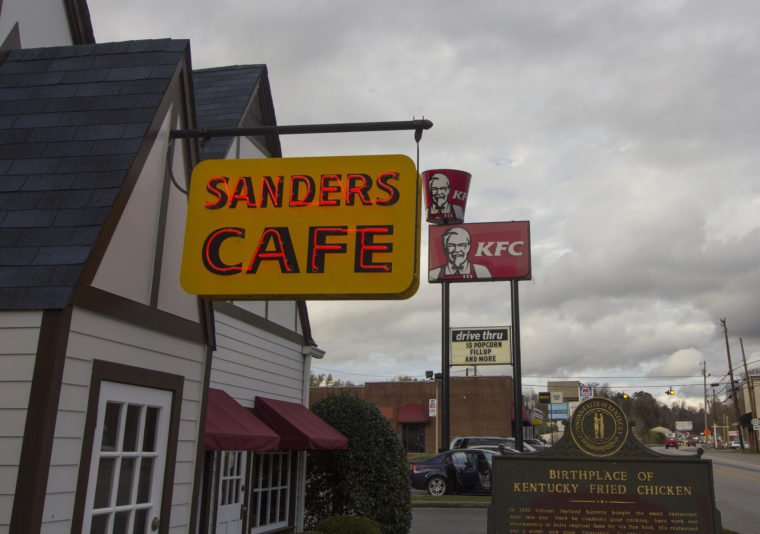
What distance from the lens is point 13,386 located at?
4.68m

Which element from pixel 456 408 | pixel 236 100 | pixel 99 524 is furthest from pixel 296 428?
pixel 456 408

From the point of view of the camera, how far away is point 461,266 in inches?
1000

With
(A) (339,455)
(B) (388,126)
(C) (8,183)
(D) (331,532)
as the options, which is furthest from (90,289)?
(A) (339,455)

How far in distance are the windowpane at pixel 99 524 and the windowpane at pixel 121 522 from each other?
12 cm

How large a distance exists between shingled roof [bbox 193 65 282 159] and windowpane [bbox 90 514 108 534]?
6341 mm

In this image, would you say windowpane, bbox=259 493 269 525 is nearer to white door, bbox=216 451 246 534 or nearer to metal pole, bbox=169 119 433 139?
white door, bbox=216 451 246 534

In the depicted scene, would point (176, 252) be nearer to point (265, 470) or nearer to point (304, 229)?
point (304, 229)

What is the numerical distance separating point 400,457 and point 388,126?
6.50 meters

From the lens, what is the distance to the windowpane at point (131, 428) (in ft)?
18.6

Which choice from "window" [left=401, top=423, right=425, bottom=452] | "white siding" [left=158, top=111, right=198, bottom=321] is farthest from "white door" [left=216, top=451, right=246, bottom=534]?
"window" [left=401, top=423, right=425, bottom=452]

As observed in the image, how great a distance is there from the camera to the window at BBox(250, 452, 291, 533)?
1016 cm

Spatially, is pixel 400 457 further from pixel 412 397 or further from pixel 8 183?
pixel 412 397

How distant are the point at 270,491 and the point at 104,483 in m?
5.56

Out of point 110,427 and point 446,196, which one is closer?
point 110,427
